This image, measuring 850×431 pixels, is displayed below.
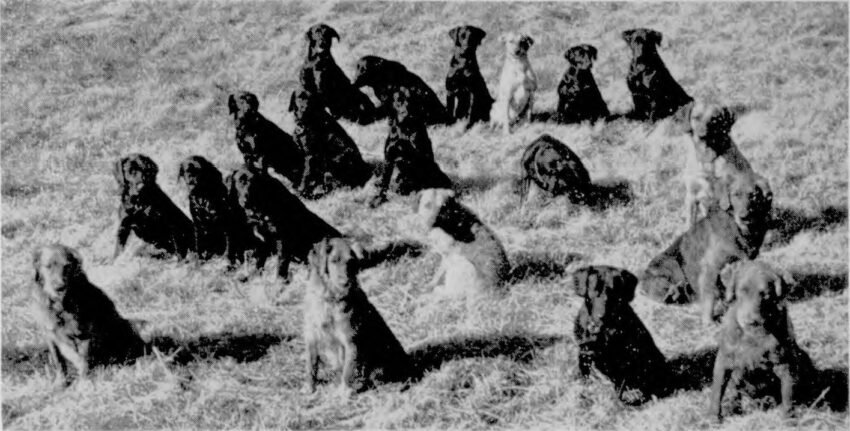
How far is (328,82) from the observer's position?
12.2 m

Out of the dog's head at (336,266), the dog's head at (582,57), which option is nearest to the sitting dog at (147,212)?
the dog's head at (336,266)

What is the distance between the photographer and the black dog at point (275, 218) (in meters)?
8.45

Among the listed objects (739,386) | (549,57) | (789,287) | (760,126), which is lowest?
(739,386)

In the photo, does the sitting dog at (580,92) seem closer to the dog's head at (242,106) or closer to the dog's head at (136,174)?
the dog's head at (242,106)

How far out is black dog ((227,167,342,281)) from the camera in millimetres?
8445

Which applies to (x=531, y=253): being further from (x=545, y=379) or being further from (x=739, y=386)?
(x=739, y=386)

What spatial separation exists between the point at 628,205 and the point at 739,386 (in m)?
3.64

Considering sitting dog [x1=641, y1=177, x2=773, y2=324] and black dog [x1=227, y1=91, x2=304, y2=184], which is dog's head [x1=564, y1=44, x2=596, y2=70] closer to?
black dog [x1=227, y1=91, x2=304, y2=184]

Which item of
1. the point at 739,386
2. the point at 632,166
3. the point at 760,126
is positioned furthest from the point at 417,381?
the point at 760,126

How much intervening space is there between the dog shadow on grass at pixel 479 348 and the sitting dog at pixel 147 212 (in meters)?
2.95

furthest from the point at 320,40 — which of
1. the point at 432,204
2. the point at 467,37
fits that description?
the point at 432,204

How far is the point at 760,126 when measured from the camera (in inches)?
443

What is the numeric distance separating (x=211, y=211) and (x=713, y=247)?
178 inches

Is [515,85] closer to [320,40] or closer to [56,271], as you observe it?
[320,40]
